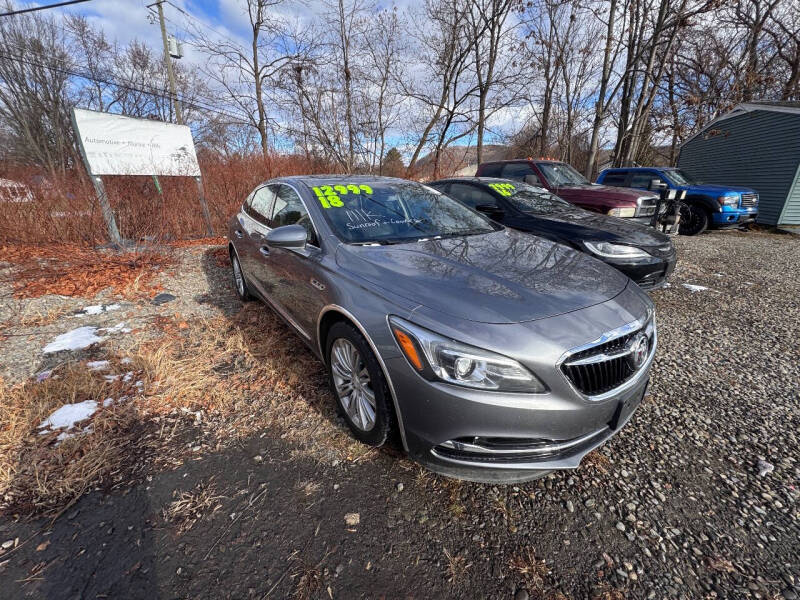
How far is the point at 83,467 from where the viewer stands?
1.91 metres

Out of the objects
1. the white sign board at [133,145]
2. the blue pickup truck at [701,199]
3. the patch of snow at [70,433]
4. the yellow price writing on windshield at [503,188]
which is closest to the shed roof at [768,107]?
the blue pickup truck at [701,199]

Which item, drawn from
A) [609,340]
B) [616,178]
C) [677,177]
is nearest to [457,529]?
[609,340]

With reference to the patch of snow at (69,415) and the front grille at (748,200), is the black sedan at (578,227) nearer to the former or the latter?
the patch of snow at (69,415)

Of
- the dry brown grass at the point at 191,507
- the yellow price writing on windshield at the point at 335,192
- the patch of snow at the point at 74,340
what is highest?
the yellow price writing on windshield at the point at 335,192

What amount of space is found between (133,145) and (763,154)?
1755cm

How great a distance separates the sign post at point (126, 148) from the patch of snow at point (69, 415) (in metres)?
4.78

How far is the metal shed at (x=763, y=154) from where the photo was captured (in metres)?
10.3

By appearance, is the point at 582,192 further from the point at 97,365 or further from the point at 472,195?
the point at 97,365

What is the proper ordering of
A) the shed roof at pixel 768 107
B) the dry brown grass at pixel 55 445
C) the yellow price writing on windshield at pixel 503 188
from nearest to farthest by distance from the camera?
1. the dry brown grass at pixel 55 445
2. the yellow price writing on windshield at pixel 503 188
3. the shed roof at pixel 768 107

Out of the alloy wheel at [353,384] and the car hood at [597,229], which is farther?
the car hood at [597,229]

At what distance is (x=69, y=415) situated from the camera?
2.30 meters

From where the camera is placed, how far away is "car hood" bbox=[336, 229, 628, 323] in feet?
5.59

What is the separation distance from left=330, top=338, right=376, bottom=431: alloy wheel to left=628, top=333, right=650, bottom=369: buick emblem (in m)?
1.36

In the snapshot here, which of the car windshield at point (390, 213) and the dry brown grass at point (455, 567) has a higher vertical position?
the car windshield at point (390, 213)
